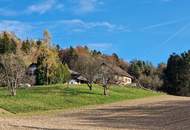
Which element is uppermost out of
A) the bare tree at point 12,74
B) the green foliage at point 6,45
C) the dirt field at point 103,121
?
the green foliage at point 6,45

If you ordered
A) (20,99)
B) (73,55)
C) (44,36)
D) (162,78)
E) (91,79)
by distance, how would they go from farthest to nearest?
1. (73,55)
2. (162,78)
3. (44,36)
4. (91,79)
5. (20,99)

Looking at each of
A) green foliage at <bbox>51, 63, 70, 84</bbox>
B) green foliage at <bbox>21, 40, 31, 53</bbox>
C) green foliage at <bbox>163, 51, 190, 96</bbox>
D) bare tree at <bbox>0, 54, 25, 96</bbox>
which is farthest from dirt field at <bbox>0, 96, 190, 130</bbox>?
green foliage at <bbox>21, 40, 31, 53</bbox>

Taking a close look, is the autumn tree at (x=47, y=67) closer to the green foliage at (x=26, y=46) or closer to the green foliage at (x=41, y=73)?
the green foliage at (x=41, y=73)

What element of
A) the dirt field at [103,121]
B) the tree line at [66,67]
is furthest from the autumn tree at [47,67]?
the dirt field at [103,121]

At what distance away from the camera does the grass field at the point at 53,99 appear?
5947 centimetres

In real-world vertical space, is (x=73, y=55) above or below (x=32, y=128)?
above

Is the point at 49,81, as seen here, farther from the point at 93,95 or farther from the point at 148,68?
the point at 148,68

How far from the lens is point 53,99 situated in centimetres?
6738

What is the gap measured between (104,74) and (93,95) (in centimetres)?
914

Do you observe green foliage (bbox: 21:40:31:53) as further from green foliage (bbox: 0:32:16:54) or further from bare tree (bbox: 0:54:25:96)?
bare tree (bbox: 0:54:25:96)

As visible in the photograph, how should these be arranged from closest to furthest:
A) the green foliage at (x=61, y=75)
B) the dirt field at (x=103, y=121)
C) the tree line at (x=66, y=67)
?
the dirt field at (x=103, y=121) → the tree line at (x=66, y=67) → the green foliage at (x=61, y=75)

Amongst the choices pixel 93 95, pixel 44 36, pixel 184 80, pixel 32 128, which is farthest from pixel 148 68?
pixel 32 128

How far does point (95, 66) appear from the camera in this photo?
84812 mm

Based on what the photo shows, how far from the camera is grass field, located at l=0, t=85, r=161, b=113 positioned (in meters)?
59.5
